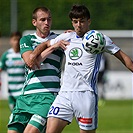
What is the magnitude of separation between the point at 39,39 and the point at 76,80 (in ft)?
3.05

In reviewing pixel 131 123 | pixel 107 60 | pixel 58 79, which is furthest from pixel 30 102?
pixel 107 60

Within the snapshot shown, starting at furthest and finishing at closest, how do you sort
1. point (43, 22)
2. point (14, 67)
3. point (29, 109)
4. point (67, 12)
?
point (67, 12) < point (14, 67) < point (43, 22) < point (29, 109)

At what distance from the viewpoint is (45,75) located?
8523 millimetres

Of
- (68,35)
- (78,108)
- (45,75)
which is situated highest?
(68,35)

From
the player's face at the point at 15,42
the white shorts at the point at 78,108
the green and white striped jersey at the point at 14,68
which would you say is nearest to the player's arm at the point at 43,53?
the white shorts at the point at 78,108

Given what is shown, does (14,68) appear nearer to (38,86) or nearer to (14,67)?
(14,67)

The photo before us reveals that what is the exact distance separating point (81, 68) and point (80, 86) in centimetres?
22

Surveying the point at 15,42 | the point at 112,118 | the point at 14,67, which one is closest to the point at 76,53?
the point at 15,42

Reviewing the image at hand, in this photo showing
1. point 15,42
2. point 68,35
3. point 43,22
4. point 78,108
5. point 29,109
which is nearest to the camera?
point 78,108

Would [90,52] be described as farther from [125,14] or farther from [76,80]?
[125,14]

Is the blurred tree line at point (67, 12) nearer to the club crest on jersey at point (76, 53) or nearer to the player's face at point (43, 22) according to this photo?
the player's face at point (43, 22)

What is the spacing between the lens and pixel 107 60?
2581cm

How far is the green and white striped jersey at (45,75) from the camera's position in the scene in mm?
8523

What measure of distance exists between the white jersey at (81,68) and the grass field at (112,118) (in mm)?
6257
